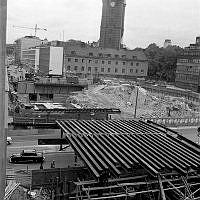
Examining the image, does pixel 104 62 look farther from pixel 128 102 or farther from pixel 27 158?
pixel 27 158

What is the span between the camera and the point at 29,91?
71.6 m

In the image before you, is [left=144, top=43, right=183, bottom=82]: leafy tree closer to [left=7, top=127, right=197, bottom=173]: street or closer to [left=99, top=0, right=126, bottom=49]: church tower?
[left=99, top=0, right=126, bottom=49]: church tower

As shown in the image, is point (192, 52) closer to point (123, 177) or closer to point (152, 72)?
point (152, 72)

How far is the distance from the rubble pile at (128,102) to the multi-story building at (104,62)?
125 feet

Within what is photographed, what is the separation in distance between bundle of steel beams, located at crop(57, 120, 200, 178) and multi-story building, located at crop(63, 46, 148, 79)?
88837 millimetres

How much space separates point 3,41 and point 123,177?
35.5 ft

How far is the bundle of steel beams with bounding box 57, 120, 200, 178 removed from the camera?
17.2m

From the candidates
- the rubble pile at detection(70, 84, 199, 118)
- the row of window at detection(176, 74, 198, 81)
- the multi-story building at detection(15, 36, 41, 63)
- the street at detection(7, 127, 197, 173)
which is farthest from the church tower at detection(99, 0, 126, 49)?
the street at detection(7, 127, 197, 173)

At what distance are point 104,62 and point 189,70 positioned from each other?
29.3 metres

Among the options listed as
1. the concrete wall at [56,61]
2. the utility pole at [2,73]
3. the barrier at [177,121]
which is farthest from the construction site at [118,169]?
the concrete wall at [56,61]

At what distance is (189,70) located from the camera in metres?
104

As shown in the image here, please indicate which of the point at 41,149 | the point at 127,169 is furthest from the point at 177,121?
the point at 127,169

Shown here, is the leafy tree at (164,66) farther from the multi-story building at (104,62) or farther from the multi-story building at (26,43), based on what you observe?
the multi-story building at (26,43)

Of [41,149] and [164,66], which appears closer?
[41,149]
